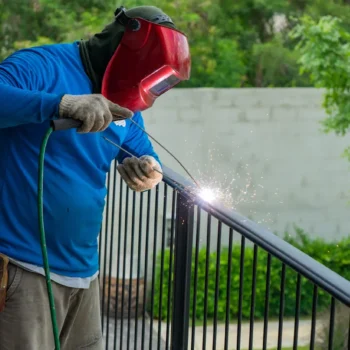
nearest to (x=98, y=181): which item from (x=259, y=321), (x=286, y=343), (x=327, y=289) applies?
(x=327, y=289)

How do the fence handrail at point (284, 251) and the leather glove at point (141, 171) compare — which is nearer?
the fence handrail at point (284, 251)

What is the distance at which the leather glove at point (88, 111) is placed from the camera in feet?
6.55

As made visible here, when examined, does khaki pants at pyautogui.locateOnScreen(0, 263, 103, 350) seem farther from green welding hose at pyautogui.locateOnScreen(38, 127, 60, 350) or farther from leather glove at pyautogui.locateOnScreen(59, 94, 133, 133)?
leather glove at pyautogui.locateOnScreen(59, 94, 133, 133)

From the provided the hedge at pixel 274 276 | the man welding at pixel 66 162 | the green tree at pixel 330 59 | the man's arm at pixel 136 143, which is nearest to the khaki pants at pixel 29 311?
the man welding at pixel 66 162

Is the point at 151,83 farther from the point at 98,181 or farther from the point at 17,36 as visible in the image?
the point at 17,36

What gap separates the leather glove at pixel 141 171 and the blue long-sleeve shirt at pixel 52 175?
0.78 feet

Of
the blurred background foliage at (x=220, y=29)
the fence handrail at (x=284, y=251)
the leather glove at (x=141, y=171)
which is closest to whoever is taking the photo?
the fence handrail at (x=284, y=251)

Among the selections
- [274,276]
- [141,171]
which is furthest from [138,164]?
[274,276]

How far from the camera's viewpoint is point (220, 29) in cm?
1033

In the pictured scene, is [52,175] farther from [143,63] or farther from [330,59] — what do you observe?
[330,59]

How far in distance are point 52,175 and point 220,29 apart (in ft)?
27.2

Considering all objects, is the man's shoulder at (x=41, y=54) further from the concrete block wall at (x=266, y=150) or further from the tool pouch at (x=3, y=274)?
the concrete block wall at (x=266, y=150)

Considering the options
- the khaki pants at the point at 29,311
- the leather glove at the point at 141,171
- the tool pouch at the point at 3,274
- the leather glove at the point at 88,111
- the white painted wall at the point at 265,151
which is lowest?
the white painted wall at the point at 265,151

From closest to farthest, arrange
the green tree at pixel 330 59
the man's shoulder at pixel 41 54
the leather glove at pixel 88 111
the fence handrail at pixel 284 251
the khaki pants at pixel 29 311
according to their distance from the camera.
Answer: the fence handrail at pixel 284 251, the leather glove at pixel 88 111, the man's shoulder at pixel 41 54, the khaki pants at pixel 29 311, the green tree at pixel 330 59
